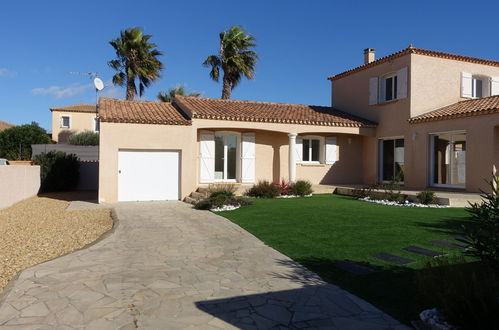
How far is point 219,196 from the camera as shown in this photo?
39.7ft

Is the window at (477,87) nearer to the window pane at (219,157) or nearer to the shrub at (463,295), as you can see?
the window pane at (219,157)

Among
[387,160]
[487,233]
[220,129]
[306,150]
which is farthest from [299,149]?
[487,233]

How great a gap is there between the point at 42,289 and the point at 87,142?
28570mm

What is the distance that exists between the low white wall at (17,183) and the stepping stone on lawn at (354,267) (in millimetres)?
11996

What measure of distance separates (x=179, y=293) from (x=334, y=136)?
1490cm

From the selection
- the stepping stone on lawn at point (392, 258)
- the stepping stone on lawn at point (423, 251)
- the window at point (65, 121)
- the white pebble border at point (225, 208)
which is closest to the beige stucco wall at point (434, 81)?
the white pebble border at point (225, 208)

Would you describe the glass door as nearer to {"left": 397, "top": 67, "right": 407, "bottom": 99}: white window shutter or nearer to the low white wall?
{"left": 397, "top": 67, "right": 407, "bottom": 99}: white window shutter

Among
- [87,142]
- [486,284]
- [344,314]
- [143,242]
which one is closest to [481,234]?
[486,284]

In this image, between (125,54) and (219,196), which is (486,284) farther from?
(125,54)

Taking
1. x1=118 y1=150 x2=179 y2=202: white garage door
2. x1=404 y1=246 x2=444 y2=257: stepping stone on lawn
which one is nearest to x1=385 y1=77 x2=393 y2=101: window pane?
x1=118 y1=150 x2=179 y2=202: white garage door

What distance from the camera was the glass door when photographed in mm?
16641

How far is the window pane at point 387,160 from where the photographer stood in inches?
699

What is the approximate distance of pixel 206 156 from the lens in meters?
16.1

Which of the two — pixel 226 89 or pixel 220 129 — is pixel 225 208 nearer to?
pixel 220 129
